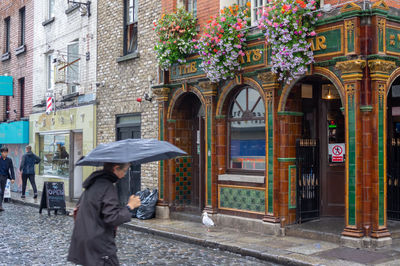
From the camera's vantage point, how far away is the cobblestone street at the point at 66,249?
28.8 feet

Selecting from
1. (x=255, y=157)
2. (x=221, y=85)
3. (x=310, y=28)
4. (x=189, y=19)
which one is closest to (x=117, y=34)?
(x=189, y=19)

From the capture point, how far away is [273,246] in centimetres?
946

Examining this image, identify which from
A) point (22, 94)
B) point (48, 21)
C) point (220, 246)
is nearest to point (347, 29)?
point (220, 246)

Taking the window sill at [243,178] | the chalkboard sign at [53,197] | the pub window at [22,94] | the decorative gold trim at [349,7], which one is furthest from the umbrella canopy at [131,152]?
the pub window at [22,94]

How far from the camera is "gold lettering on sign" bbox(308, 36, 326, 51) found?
32.0ft

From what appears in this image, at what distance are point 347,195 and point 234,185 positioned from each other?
10.1 feet

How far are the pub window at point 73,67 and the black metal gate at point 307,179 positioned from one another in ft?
32.5

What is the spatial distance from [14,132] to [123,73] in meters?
9.48

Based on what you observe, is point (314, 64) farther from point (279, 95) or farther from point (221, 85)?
point (221, 85)

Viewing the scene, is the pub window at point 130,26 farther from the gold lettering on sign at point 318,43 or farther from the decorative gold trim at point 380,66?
the decorative gold trim at point 380,66

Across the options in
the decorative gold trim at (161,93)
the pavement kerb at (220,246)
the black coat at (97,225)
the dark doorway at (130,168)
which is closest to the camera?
the black coat at (97,225)

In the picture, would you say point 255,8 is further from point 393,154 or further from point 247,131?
point 393,154

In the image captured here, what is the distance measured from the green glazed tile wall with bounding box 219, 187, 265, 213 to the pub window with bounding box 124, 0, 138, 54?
5.89 m

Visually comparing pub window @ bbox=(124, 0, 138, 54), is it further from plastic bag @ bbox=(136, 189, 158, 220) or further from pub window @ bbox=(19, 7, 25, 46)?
pub window @ bbox=(19, 7, 25, 46)
